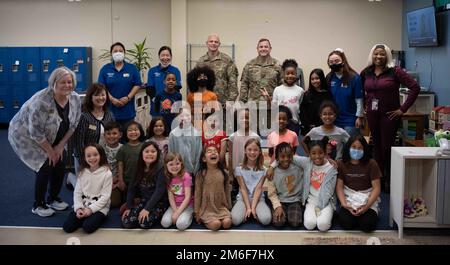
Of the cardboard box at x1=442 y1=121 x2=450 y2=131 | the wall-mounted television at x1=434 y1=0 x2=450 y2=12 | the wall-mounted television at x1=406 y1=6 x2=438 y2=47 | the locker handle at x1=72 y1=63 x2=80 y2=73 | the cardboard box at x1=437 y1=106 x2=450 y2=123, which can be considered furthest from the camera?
the locker handle at x1=72 y1=63 x2=80 y2=73

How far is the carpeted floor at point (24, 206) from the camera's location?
10.2 feet

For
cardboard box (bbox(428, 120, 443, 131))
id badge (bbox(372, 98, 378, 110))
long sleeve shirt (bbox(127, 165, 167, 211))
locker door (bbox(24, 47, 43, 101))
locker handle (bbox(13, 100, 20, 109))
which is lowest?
long sleeve shirt (bbox(127, 165, 167, 211))

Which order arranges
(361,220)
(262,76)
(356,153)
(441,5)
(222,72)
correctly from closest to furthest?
(361,220) → (356,153) → (262,76) → (222,72) → (441,5)


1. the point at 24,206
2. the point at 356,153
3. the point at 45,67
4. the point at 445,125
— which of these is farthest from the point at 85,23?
the point at 356,153

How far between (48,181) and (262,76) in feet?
6.30

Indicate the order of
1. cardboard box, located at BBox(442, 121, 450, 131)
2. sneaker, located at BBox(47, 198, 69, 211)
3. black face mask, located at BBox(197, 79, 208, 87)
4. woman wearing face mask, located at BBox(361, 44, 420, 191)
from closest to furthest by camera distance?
sneaker, located at BBox(47, 198, 69, 211) < woman wearing face mask, located at BBox(361, 44, 420, 191) < black face mask, located at BBox(197, 79, 208, 87) < cardboard box, located at BBox(442, 121, 450, 131)

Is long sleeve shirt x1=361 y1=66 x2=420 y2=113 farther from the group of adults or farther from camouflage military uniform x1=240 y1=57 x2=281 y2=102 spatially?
camouflage military uniform x1=240 y1=57 x2=281 y2=102

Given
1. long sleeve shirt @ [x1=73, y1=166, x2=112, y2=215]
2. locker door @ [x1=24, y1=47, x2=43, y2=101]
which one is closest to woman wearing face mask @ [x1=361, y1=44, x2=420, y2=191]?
long sleeve shirt @ [x1=73, y1=166, x2=112, y2=215]

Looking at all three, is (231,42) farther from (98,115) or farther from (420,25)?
(98,115)

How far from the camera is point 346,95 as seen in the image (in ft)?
12.0

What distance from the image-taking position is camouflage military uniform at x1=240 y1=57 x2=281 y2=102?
3.97m

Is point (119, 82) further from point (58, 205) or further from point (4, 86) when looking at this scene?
point (4, 86)
